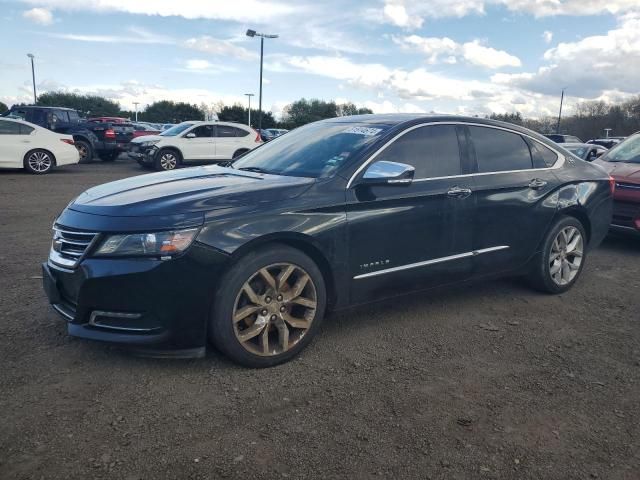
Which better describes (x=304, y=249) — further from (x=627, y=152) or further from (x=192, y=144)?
(x=192, y=144)

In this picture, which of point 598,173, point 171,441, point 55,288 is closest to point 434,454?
point 171,441

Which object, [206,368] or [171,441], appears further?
[206,368]

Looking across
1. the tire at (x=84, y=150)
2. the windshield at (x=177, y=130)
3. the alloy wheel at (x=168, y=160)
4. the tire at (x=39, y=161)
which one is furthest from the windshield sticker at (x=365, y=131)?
the tire at (x=84, y=150)

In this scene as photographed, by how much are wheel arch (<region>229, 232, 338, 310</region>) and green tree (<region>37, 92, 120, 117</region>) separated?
79.4 metres

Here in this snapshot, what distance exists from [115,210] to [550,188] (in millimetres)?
3666

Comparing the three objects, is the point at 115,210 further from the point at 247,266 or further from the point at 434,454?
the point at 434,454

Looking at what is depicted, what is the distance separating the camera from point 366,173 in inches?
147

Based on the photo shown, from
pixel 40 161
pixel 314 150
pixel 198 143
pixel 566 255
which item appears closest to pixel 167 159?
pixel 198 143

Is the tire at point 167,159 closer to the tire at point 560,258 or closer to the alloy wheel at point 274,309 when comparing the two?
the tire at point 560,258

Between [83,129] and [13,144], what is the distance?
16.7ft

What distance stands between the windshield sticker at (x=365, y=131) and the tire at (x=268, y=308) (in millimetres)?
1165

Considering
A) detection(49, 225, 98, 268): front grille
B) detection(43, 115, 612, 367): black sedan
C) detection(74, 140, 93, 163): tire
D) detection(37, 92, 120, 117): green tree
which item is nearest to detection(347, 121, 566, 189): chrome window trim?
detection(43, 115, 612, 367): black sedan

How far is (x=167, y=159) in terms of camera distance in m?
17.1

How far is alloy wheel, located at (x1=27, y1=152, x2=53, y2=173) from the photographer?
48.1 feet
